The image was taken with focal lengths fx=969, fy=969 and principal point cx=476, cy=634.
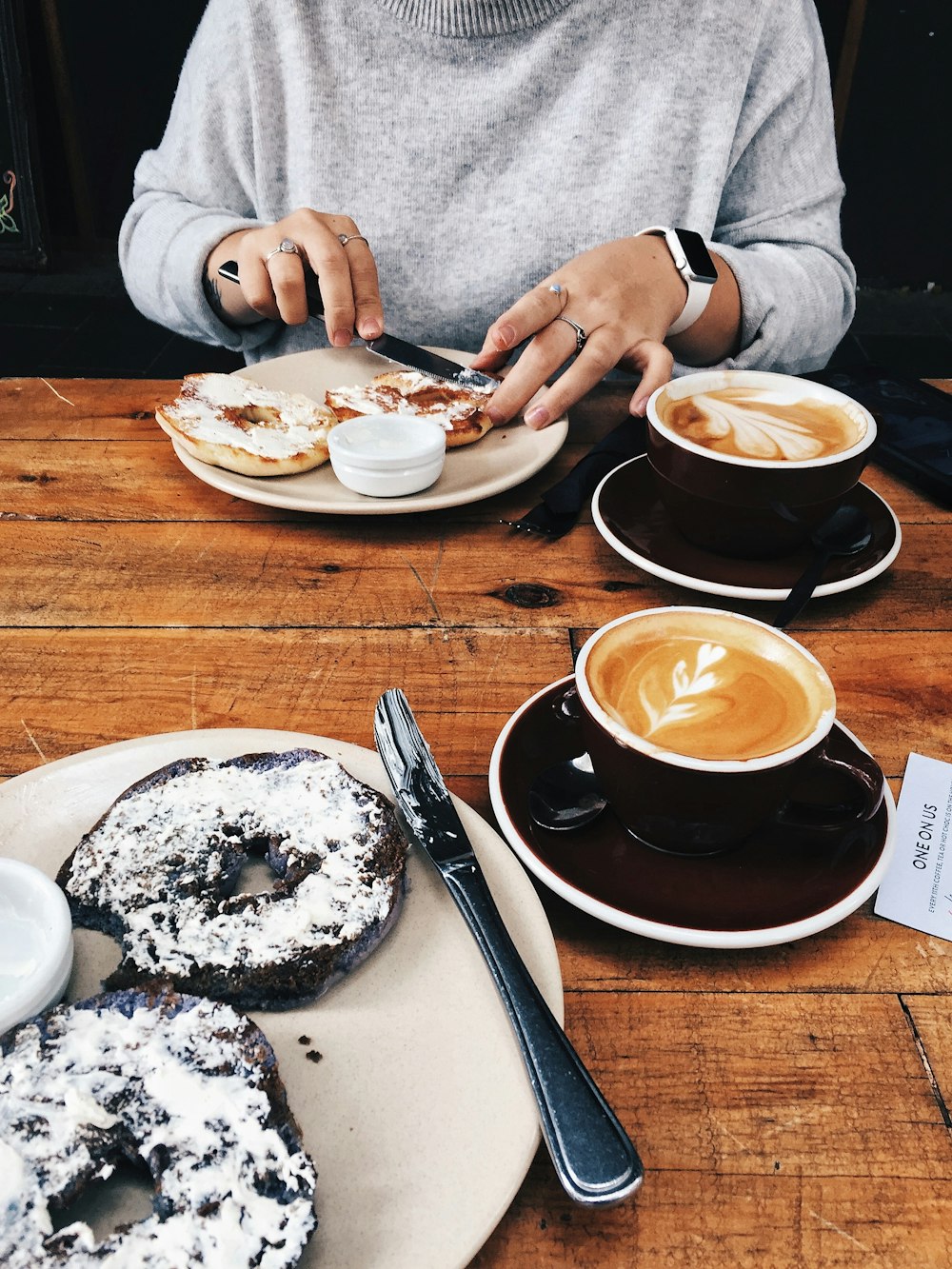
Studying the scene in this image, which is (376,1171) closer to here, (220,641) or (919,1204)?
(919,1204)

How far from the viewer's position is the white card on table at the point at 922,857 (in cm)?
67

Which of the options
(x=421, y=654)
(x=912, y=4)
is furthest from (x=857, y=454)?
(x=912, y=4)

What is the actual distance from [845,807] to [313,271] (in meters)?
1.15

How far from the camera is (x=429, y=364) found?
142 cm

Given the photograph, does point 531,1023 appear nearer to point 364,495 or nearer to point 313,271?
point 364,495

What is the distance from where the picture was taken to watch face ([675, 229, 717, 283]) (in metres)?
1.48

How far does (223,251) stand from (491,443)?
62 cm

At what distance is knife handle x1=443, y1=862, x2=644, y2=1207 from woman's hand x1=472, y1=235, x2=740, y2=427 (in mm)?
867

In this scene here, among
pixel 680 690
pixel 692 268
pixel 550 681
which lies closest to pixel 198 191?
pixel 692 268

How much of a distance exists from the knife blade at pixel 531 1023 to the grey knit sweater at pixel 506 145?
117cm

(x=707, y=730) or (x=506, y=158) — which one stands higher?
(x=506, y=158)

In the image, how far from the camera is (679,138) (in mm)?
1629

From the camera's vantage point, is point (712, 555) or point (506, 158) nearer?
point (712, 555)

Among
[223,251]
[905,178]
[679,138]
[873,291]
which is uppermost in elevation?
[679,138]
